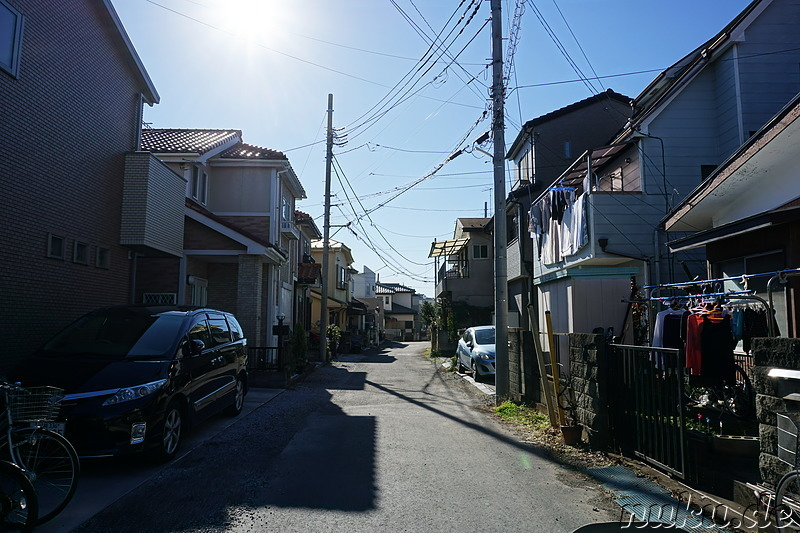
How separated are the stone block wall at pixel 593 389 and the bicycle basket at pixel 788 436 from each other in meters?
2.93

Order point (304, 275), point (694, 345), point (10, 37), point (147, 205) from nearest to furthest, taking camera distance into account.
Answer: point (694, 345), point (10, 37), point (147, 205), point (304, 275)

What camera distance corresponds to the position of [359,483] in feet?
18.6

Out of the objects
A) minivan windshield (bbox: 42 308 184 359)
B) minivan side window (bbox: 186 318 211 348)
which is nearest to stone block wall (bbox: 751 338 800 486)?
minivan windshield (bbox: 42 308 184 359)

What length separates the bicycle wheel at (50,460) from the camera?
453cm

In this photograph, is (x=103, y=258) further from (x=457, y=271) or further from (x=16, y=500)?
(x=457, y=271)

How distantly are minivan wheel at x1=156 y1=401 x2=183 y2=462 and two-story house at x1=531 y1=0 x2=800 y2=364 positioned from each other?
25.7 feet

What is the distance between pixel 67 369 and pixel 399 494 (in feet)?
13.1

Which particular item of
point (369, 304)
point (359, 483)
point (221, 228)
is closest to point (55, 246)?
point (221, 228)

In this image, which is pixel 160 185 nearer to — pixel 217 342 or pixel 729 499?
pixel 217 342

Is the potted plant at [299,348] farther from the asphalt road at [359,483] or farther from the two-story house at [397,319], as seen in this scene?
the two-story house at [397,319]

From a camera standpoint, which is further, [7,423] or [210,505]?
[210,505]

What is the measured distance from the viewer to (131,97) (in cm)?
1240

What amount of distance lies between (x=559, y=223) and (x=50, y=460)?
39.8 ft

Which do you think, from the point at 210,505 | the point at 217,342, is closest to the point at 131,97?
the point at 217,342
